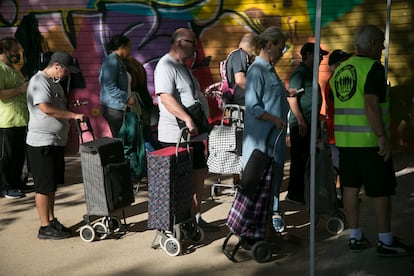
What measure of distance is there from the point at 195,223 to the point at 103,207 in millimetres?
901

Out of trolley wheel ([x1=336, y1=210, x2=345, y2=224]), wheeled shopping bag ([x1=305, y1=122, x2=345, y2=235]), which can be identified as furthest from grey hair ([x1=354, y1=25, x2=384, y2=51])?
trolley wheel ([x1=336, y1=210, x2=345, y2=224])

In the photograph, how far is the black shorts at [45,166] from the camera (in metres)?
6.42

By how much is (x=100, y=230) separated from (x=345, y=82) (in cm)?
281

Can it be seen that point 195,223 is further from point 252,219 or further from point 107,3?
point 107,3

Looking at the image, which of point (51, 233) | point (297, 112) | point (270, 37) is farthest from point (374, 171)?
point (51, 233)

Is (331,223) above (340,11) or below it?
below

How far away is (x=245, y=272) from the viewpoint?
5.52 meters

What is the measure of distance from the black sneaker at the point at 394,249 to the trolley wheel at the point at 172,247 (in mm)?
1768

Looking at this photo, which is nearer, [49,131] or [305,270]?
[305,270]

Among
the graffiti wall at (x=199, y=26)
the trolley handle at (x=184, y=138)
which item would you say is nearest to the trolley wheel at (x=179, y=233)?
the trolley handle at (x=184, y=138)

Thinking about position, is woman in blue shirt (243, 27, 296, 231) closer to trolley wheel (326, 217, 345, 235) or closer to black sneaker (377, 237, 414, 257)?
trolley wheel (326, 217, 345, 235)

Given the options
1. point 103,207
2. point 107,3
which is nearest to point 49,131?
point 103,207

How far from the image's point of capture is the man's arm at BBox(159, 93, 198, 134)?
601cm

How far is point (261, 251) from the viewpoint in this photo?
5.69m
